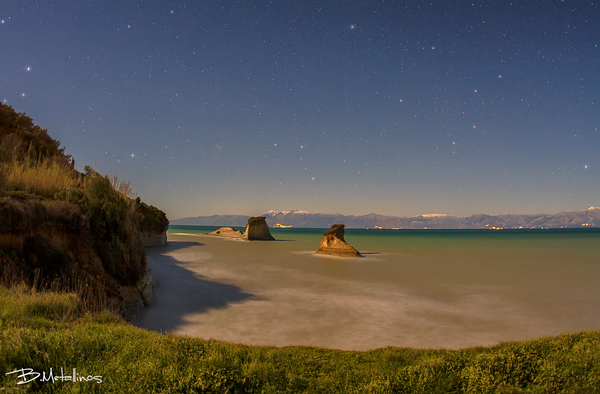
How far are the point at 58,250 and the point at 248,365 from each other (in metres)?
5.45

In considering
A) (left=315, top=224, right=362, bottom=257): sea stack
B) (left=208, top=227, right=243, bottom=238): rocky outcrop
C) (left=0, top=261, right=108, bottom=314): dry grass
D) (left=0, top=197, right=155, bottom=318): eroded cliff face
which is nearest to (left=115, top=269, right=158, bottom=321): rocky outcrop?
(left=0, top=197, right=155, bottom=318): eroded cliff face

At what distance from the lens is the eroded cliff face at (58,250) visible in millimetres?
5789

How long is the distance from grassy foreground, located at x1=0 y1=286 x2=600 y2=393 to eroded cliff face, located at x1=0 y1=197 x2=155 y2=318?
1.98m

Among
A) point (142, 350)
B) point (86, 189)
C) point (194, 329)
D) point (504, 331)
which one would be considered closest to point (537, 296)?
point (504, 331)

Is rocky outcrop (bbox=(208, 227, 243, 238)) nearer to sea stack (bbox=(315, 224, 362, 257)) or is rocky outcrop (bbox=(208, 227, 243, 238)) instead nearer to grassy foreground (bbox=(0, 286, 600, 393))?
sea stack (bbox=(315, 224, 362, 257))

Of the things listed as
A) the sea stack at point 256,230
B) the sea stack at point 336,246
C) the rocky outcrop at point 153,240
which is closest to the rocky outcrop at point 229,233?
the sea stack at point 256,230

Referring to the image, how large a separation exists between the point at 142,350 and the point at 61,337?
33.3 inches

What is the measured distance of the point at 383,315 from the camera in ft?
24.2

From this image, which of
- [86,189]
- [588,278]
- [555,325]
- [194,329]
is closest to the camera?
[194,329]

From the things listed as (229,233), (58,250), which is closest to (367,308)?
(58,250)

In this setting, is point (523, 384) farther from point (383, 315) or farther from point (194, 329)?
point (194, 329)

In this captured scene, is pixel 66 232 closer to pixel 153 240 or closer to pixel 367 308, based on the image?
pixel 367 308

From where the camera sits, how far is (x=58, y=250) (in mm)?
6320

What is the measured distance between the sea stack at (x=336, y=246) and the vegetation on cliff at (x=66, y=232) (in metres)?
15.7
